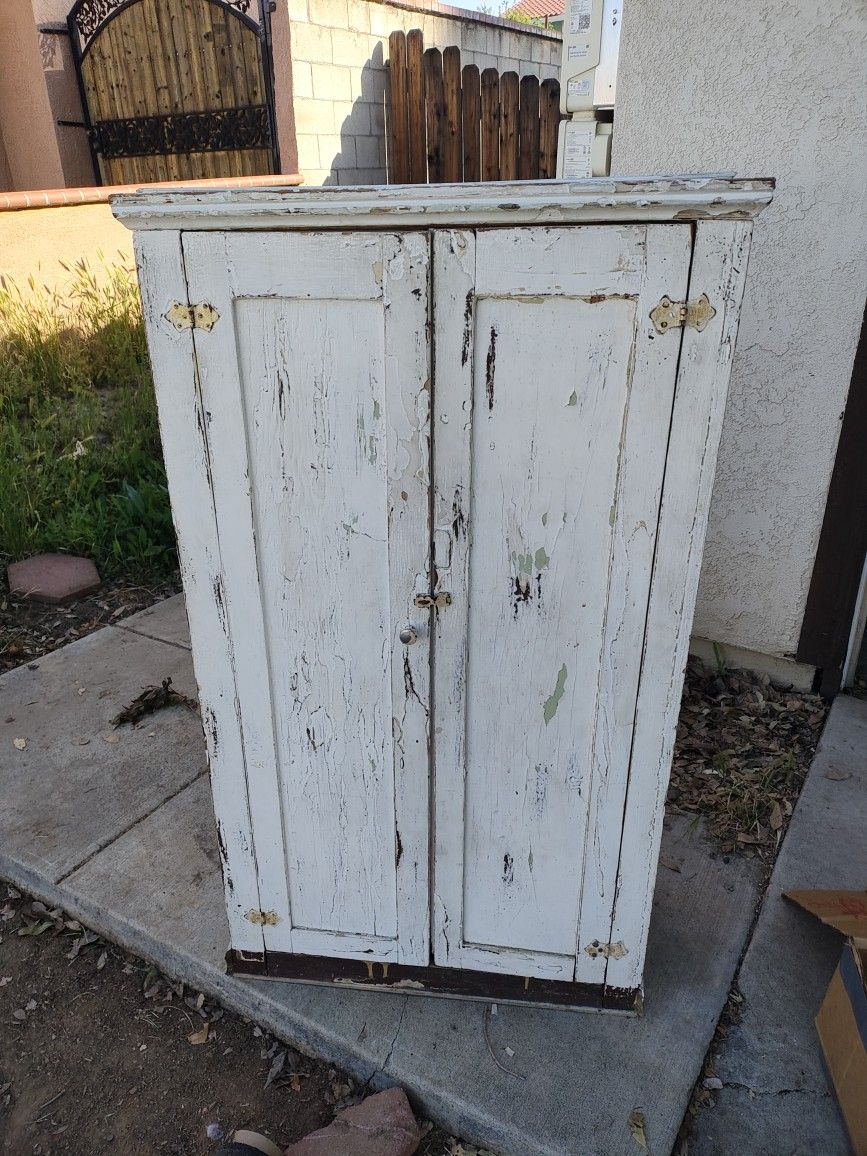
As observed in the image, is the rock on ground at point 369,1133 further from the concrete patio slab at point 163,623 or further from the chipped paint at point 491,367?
the concrete patio slab at point 163,623

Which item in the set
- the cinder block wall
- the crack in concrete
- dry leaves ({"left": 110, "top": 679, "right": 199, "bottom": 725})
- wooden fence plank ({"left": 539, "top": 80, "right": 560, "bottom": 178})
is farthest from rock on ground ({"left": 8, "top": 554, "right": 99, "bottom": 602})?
wooden fence plank ({"left": 539, "top": 80, "right": 560, "bottom": 178})

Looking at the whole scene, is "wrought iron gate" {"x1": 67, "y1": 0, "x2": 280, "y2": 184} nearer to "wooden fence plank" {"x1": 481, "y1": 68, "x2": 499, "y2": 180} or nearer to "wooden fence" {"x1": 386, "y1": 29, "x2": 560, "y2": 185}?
"wooden fence" {"x1": 386, "y1": 29, "x2": 560, "y2": 185}

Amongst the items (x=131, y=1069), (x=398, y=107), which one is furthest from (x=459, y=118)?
(x=131, y=1069)

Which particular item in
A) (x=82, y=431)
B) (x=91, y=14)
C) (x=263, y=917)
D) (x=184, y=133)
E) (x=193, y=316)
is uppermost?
(x=91, y=14)

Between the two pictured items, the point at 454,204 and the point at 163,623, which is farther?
the point at 163,623

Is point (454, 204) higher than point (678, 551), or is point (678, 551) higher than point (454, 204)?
point (454, 204)

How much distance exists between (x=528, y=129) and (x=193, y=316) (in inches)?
261

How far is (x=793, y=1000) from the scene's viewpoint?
2.04m

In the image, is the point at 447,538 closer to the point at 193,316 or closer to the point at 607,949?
the point at 193,316

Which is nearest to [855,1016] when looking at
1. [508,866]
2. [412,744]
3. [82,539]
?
[508,866]

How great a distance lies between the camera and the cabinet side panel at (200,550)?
149cm

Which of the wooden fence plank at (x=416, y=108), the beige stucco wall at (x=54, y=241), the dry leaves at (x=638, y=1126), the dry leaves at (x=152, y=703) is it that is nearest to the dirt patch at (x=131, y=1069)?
the dry leaves at (x=638, y=1126)

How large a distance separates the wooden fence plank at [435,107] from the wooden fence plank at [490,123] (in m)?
0.36

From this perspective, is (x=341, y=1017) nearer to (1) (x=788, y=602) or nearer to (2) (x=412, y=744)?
(2) (x=412, y=744)
